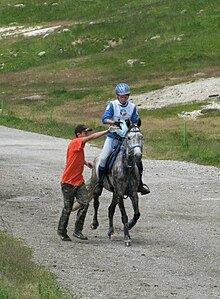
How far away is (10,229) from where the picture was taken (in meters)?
19.3

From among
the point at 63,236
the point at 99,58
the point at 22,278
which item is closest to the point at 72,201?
the point at 63,236

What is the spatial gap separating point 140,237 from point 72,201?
1.47 metres

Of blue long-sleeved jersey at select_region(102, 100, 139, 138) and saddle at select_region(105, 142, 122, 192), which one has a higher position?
blue long-sleeved jersey at select_region(102, 100, 139, 138)

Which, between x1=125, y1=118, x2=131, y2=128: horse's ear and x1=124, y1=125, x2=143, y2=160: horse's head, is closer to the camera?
x1=124, y1=125, x2=143, y2=160: horse's head

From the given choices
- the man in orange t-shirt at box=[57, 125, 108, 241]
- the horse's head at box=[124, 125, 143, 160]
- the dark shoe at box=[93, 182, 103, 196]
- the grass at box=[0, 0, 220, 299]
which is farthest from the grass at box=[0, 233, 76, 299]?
the grass at box=[0, 0, 220, 299]

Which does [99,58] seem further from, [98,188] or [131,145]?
[131,145]

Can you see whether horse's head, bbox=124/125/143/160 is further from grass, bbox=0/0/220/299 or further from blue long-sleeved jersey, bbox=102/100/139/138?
grass, bbox=0/0/220/299

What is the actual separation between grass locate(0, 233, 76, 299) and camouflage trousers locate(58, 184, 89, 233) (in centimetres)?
169

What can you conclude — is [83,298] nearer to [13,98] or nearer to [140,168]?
[140,168]

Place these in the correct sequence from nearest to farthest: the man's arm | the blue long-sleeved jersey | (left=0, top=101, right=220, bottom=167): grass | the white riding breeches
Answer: the man's arm, the blue long-sleeved jersey, the white riding breeches, (left=0, top=101, right=220, bottom=167): grass

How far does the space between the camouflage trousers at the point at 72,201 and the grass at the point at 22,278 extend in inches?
66.4

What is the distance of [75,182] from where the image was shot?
18406mm

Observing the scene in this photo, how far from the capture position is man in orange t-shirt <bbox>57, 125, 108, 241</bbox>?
18.3 meters

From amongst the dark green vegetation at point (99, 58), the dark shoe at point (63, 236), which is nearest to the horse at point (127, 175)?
the dark shoe at point (63, 236)
